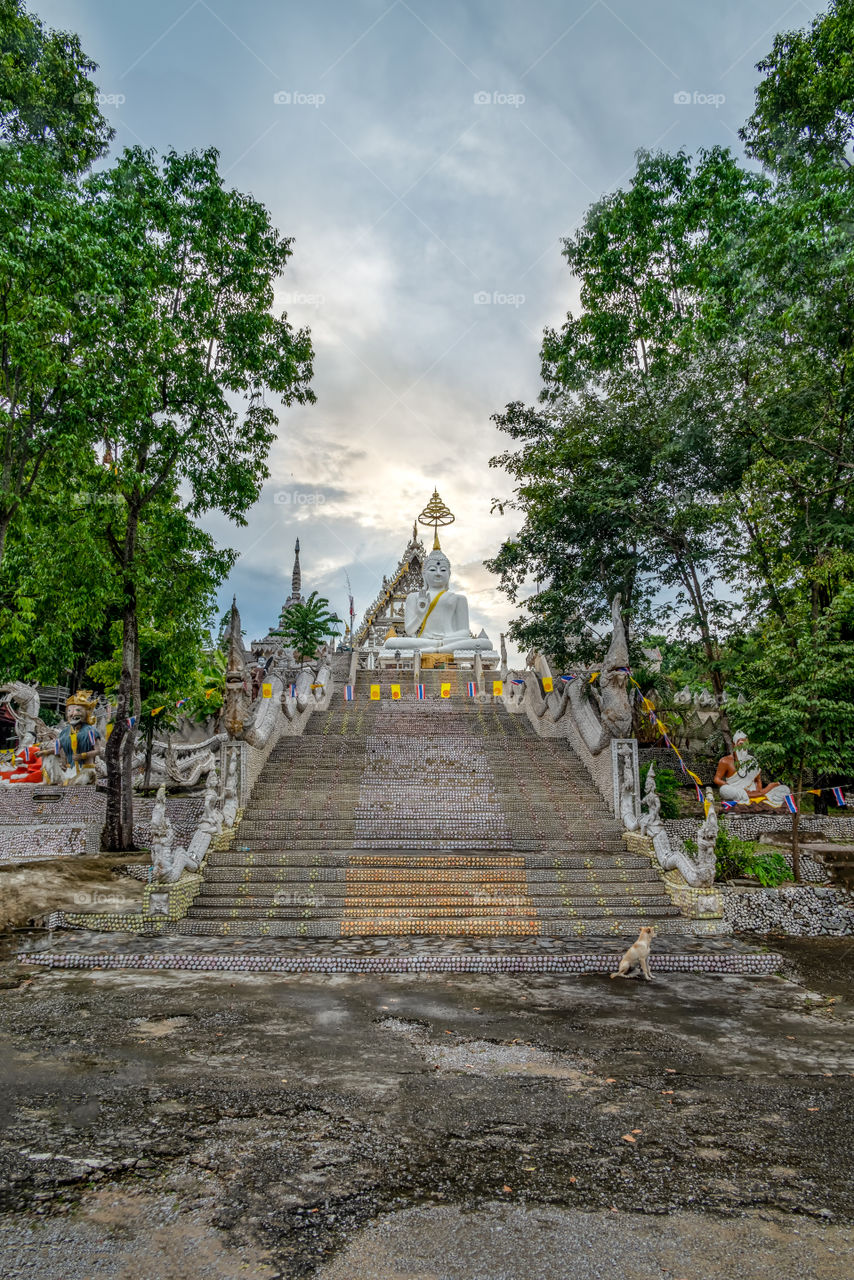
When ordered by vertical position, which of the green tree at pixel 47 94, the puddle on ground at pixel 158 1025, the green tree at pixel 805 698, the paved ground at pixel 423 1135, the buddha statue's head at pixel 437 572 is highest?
the green tree at pixel 47 94

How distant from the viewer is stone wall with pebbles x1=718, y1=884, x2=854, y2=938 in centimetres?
927

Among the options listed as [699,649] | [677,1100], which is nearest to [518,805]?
[699,649]

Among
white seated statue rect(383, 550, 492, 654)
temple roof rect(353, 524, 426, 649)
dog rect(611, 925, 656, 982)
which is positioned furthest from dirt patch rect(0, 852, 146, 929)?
temple roof rect(353, 524, 426, 649)

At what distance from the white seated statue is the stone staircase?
8787 mm

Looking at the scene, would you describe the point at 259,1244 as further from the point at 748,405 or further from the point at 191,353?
the point at 748,405

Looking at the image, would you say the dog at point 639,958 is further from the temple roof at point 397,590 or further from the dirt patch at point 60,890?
the temple roof at point 397,590

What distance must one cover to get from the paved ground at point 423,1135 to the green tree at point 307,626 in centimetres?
2745

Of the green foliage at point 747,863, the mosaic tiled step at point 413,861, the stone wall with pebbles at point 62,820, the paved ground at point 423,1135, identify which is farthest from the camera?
the stone wall with pebbles at point 62,820

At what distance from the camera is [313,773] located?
488 inches

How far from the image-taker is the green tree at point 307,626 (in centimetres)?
3394

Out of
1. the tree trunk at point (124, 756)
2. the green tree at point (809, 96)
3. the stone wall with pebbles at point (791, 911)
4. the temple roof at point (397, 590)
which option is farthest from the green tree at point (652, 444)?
the temple roof at point (397, 590)

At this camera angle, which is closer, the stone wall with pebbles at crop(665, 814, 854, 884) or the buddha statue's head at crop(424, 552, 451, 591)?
the stone wall with pebbles at crop(665, 814, 854, 884)

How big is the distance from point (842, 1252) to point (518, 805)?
840 cm

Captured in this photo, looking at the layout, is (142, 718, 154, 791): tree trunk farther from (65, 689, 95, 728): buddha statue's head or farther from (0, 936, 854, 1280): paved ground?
(0, 936, 854, 1280): paved ground
